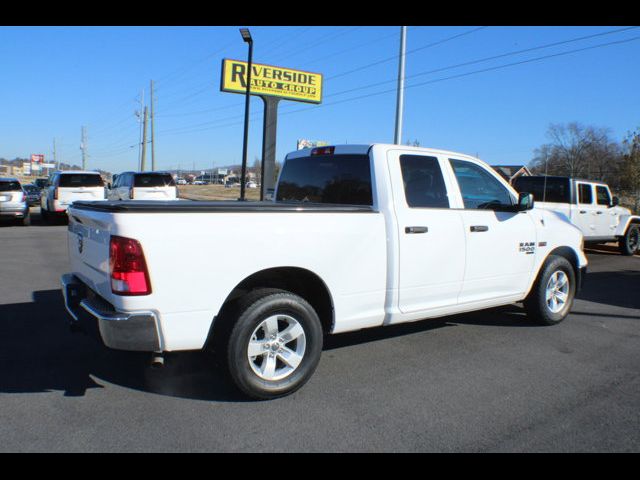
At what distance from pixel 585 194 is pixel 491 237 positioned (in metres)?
8.85

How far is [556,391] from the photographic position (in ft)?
12.7

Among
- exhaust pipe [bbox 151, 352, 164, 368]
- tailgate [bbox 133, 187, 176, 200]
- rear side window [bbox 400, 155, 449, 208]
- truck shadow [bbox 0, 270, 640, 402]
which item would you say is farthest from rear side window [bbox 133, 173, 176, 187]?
exhaust pipe [bbox 151, 352, 164, 368]

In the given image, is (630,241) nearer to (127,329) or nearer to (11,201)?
(127,329)

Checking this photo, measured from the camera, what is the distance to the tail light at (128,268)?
10.1 ft

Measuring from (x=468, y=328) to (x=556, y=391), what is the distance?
1.76 meters

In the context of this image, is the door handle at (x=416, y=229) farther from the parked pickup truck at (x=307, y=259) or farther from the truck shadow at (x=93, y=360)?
the truck shadow at (x=93, y=360)

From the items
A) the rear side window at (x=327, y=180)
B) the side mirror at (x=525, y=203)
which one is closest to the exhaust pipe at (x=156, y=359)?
the rear side window at (x=327, y=180)

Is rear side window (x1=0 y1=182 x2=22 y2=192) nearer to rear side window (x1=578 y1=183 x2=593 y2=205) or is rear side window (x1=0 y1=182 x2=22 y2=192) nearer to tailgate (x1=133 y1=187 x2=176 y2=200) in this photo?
tailgate (x1=133 y1=187 x2=176 y2=200)

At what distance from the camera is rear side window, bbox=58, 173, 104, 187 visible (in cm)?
1720

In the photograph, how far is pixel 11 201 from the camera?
16328 millimetres

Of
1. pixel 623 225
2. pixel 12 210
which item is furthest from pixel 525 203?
pixel 12 210

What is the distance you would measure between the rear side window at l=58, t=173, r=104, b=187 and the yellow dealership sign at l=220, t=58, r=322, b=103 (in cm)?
1022
